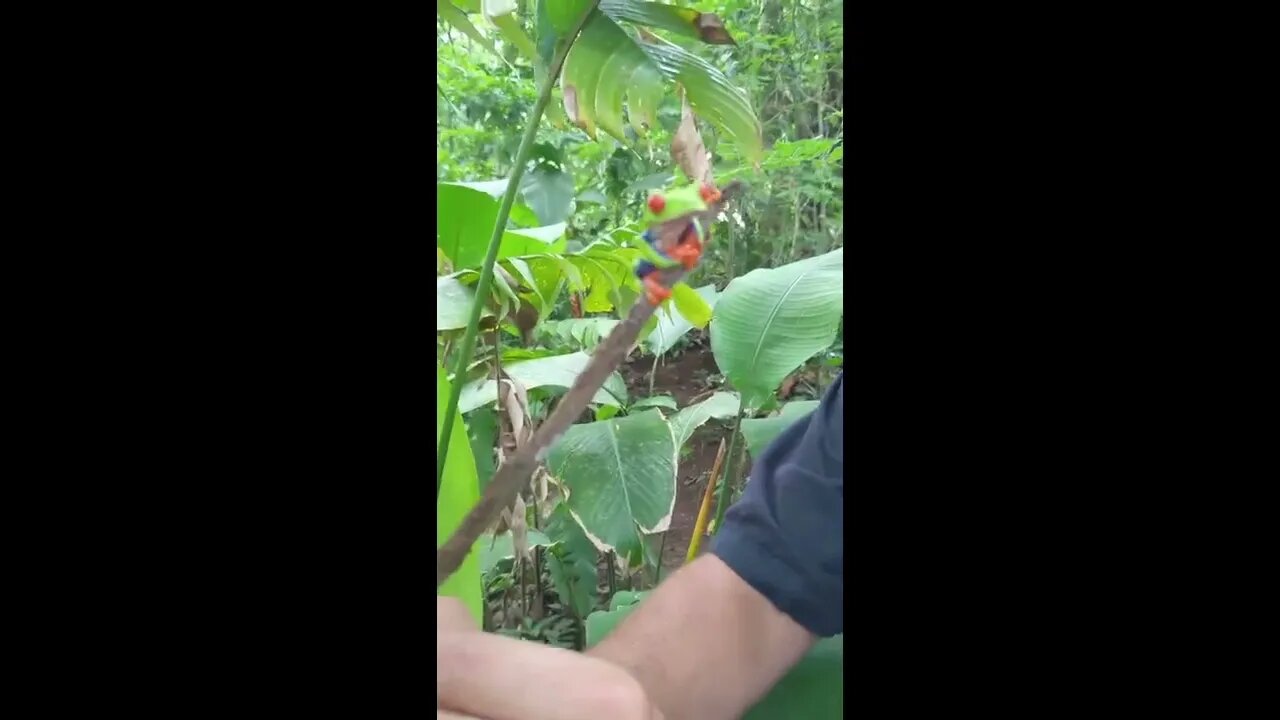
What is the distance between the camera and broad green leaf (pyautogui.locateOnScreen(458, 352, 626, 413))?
3.73 feet

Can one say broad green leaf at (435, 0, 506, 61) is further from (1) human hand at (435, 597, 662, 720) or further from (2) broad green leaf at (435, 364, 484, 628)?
(1) human hand at (435, 597, 662, 720)

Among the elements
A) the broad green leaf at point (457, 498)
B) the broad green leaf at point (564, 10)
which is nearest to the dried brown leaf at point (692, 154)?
the broad green leaf at point (564, 10)

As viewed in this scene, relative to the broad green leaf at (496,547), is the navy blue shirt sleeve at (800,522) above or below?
above

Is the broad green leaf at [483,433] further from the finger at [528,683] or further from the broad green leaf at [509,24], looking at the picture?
the broad green leaf at [509,24]

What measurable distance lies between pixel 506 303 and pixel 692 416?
31 cm

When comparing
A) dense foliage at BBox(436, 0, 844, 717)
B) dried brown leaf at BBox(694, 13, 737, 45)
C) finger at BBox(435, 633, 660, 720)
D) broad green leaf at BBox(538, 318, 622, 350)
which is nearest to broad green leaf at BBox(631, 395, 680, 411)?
dense foliage at BBox(436, 0, 844, 717)

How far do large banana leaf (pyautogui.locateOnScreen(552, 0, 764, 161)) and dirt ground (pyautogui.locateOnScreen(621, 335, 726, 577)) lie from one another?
1.01ft

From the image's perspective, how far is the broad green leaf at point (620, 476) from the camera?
1135 millimetres

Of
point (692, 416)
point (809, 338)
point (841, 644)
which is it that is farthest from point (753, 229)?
point (841, 644)

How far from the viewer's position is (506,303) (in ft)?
3.74

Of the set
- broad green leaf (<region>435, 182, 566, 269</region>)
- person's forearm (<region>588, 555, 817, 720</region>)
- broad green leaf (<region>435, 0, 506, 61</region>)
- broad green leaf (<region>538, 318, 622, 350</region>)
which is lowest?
person's forearm (<region>588, 555, 817, 720</region>)

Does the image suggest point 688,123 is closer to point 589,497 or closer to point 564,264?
point 564,264

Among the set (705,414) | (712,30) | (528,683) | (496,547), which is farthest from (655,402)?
(712,30)

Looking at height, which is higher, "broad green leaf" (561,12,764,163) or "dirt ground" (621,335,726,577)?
"broad green leaf" (561,12,764,163)
